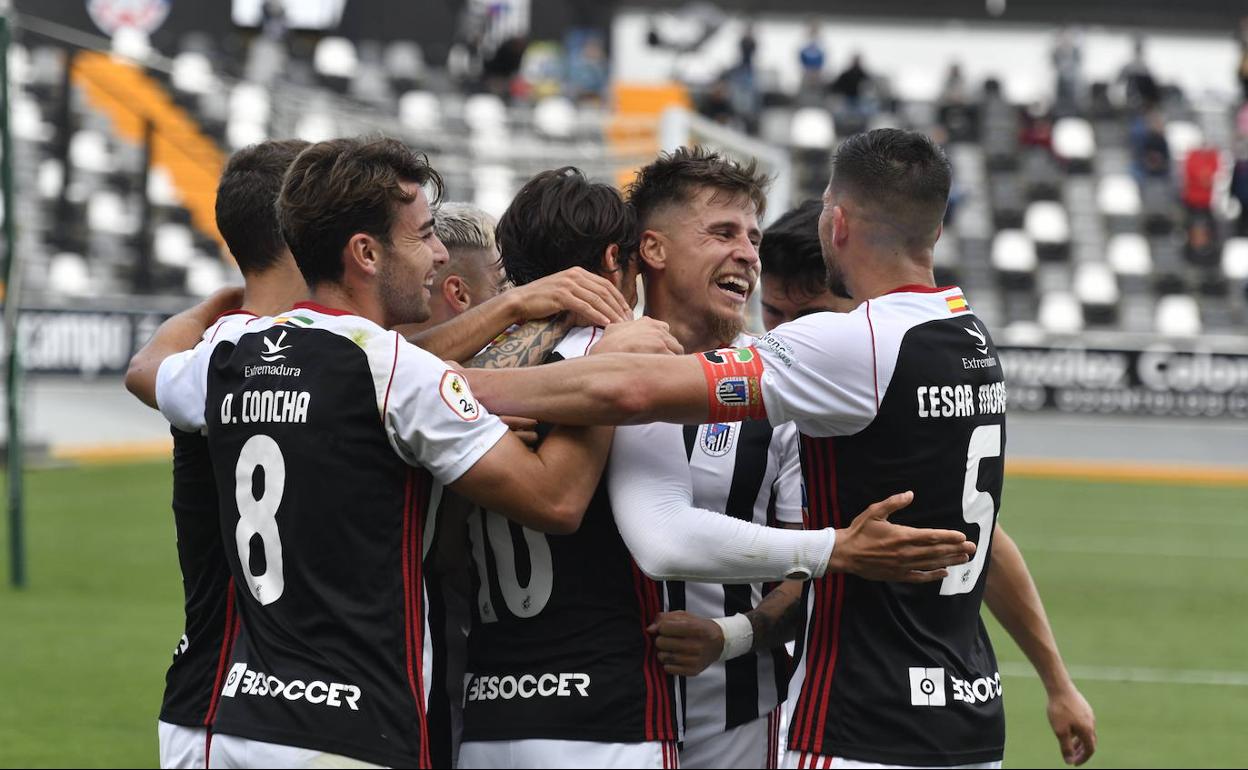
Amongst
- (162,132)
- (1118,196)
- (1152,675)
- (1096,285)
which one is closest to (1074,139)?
(1118,196)

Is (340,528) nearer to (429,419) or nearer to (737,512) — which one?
(429,419)

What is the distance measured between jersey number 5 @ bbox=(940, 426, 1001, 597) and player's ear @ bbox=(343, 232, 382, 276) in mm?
1360

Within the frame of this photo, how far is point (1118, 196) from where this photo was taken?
30312mm

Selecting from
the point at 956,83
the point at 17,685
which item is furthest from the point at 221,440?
the point at 956,83

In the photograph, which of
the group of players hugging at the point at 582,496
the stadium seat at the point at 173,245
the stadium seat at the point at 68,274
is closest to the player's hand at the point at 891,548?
the group of players hugging at the point at 582,496

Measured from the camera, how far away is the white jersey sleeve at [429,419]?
10.6 feet

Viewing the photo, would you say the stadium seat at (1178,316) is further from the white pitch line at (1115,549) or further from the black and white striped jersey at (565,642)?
the black and white striped jersey at (565,642)

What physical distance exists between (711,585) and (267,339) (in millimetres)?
1257

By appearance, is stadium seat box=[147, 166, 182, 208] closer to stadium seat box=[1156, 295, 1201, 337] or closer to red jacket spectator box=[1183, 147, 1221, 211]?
stadium seat box=[1156, 295, 1201, 337]

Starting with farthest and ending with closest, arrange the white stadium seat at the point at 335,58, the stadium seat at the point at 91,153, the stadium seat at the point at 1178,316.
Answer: the white stadium seat at the point at 335,58
the stadium seat at the point at 1178,316
the stadium seat at the point at 91,153

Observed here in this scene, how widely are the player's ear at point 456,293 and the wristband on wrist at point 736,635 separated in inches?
51.7

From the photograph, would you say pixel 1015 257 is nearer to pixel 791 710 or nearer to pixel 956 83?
pixel 956 83

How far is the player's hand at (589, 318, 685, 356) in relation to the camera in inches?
139

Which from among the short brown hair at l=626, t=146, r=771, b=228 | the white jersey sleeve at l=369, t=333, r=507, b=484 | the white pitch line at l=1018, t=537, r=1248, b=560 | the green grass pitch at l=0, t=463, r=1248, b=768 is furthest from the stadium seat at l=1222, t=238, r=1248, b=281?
the white jersey sleeve at l=369, t=333, r=507, b=484
